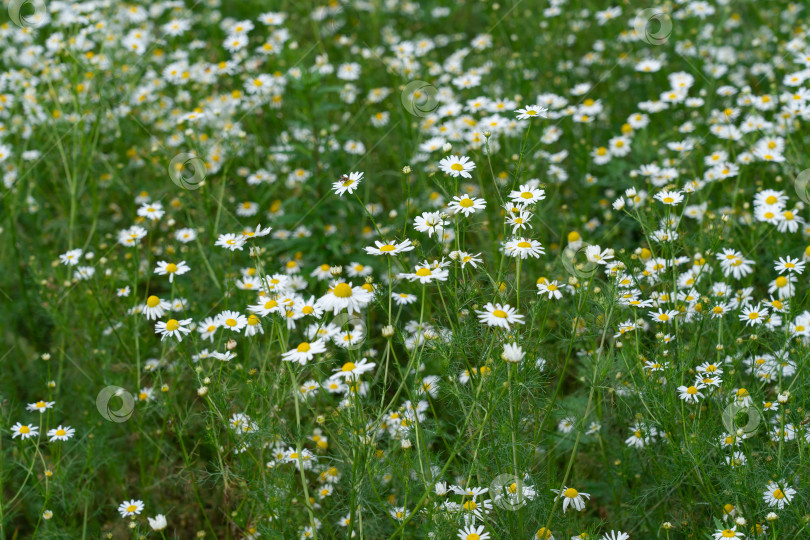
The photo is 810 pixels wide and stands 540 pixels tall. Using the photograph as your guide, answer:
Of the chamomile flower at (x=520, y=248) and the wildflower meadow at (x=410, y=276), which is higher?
the chamomile flower at (x=520, y=248)

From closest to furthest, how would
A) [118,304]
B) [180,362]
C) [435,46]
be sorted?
[180,362] → [118,304] → [435,46]

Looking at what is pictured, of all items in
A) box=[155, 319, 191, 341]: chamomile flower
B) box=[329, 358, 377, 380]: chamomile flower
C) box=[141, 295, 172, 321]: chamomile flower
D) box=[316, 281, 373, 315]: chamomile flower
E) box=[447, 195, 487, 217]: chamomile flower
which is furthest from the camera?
box=[141, 295, 172, 321]: chamomile flower

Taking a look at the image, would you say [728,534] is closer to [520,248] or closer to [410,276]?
[520,248]

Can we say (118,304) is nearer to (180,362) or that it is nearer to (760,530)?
(180,362)

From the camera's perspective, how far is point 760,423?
7.34 feet

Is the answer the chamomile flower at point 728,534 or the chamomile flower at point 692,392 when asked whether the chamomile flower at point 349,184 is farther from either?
the chamomile flower at point 728,534

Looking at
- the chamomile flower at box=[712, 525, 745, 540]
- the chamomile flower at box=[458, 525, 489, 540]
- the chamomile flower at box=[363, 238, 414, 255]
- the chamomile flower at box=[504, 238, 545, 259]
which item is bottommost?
the chamomile flower at box=[458, 525, 489, 540]

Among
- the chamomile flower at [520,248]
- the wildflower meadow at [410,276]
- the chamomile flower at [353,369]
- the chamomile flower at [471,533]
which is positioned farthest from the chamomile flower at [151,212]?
the chamomile flower at [471,533]

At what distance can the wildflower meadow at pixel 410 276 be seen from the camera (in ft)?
6.97

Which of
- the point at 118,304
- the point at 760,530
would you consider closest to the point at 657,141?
the point at 760,530

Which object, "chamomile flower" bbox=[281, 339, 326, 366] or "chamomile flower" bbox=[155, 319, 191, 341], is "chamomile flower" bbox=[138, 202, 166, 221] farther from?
"chamomile flower" bbox=[281, 339, 326, 366]

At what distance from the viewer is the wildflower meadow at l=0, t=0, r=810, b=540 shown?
212cm

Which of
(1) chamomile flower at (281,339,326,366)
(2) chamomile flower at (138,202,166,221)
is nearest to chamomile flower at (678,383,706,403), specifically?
(1) chamomile flower at (281,339,326,366)

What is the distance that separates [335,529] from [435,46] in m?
3.52
